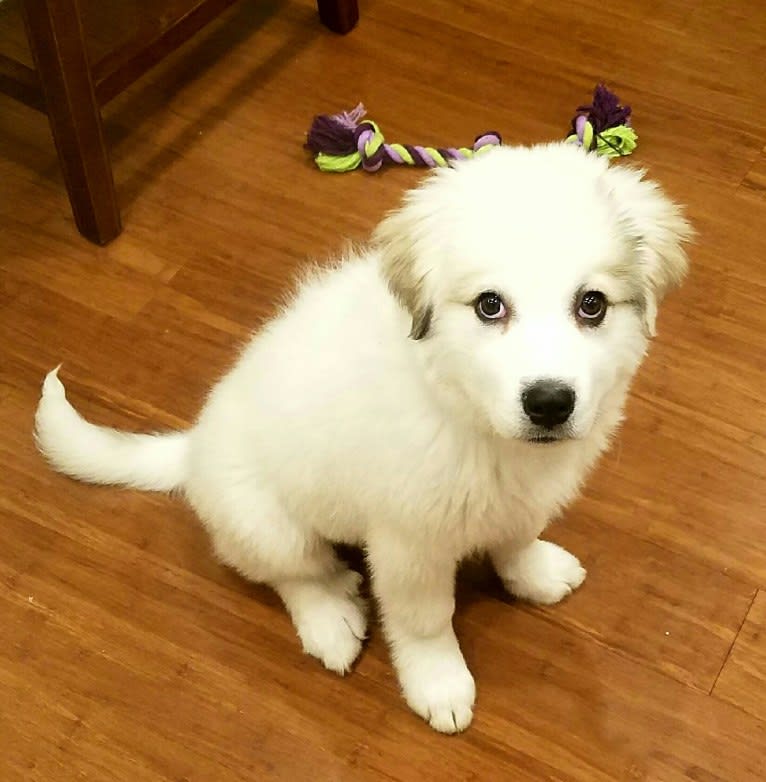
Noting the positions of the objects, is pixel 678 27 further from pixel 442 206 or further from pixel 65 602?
pixel 65 602

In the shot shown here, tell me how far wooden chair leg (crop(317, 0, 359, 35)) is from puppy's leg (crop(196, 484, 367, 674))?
143 centimetres

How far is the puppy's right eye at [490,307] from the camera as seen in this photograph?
42.7 inches

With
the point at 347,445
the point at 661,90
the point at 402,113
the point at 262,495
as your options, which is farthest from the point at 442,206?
the point at 661,90

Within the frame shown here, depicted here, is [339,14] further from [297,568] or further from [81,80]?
[297,568]

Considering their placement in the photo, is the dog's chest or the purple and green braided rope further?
the purple and green braided rope

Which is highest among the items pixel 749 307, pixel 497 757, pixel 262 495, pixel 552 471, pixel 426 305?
pixel 426 305

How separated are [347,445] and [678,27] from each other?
5.86ft

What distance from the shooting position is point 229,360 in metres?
2.00

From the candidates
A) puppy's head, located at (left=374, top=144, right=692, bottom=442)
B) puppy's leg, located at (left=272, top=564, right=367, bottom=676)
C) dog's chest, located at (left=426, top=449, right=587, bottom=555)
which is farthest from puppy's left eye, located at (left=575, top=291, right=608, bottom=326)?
puppy's leg, located at (left=272, top=564, right=367, bottom=676)

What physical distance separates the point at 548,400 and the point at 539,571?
64 cm

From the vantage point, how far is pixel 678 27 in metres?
2.60

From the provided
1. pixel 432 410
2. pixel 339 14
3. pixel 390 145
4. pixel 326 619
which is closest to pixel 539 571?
pixel 326 619

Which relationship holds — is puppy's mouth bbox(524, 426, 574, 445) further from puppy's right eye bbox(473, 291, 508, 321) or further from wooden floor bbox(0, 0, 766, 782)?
wooden floor bbox(0, 0, 766, 782)

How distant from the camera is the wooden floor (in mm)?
1569
